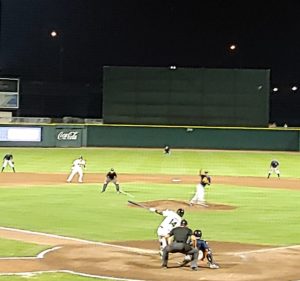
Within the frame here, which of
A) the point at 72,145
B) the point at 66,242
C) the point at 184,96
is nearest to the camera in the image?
the point at 66,242

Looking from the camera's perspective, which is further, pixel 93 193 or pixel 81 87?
pixel 81 87

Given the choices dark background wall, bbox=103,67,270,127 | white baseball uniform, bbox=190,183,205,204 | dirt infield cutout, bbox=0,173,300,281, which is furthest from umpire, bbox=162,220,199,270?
dark background wall, bbox=103,67,270,127

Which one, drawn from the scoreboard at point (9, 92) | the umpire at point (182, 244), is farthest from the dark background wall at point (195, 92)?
the umpire at point (182, 244)

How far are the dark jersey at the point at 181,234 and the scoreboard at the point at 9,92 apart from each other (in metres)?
51.2

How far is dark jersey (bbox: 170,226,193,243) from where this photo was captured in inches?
504

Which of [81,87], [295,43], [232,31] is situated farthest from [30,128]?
[295,43]

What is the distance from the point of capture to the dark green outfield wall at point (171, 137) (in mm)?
58875

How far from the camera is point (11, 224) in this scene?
19.3 metres

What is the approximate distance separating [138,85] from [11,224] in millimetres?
36899

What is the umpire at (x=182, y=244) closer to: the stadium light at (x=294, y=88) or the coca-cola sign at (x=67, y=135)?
the coca-cola sign at (x=67, y=135)

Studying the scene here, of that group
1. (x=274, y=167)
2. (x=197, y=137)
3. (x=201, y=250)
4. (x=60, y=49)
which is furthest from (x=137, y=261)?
(x=60, y=49)

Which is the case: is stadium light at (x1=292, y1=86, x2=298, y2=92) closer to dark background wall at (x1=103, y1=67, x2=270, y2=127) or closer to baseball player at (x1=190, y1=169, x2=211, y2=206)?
dark background wall at (x1=103, y1=67, x2=270, y2=127)

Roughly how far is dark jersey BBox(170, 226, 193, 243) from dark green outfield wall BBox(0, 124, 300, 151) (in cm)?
4562

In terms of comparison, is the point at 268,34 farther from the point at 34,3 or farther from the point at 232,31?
the point at 34,3
